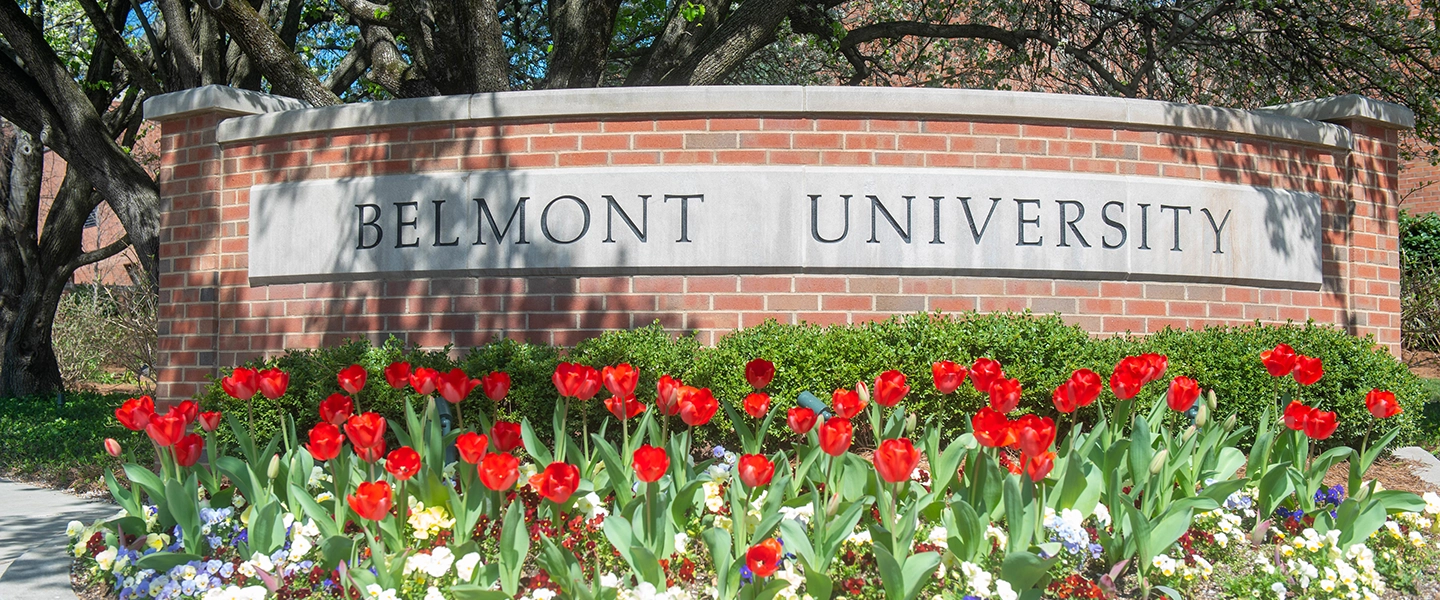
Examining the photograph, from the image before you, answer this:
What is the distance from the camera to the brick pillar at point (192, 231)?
6.64m

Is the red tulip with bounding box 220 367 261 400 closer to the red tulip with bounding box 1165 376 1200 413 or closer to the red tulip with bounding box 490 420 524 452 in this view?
the red tulip with bounding box 490 420 524 452

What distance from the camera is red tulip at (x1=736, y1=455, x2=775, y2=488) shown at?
2.95 metres

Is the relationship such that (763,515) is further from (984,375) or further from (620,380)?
(984,375)

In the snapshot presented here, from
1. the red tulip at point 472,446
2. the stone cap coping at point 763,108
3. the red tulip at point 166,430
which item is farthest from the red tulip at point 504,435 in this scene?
the stone cap coping at point 763,108

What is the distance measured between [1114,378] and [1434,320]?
9248 mm

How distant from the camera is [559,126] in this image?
6148 millimetres

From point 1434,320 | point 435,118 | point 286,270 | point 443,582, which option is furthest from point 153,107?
point 1434,320

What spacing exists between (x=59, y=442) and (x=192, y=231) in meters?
2.13

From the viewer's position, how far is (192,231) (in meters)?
6.72

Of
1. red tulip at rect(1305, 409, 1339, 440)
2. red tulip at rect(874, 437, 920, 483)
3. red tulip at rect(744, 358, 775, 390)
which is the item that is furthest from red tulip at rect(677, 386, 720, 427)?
red tulip at rect(1305, 409, 1339, 440)

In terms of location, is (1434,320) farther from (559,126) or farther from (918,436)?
(559,126)

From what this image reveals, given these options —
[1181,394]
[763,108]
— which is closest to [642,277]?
[763,108]

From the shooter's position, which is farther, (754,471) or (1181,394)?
(1181,394)

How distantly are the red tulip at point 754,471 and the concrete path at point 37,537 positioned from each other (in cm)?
229
